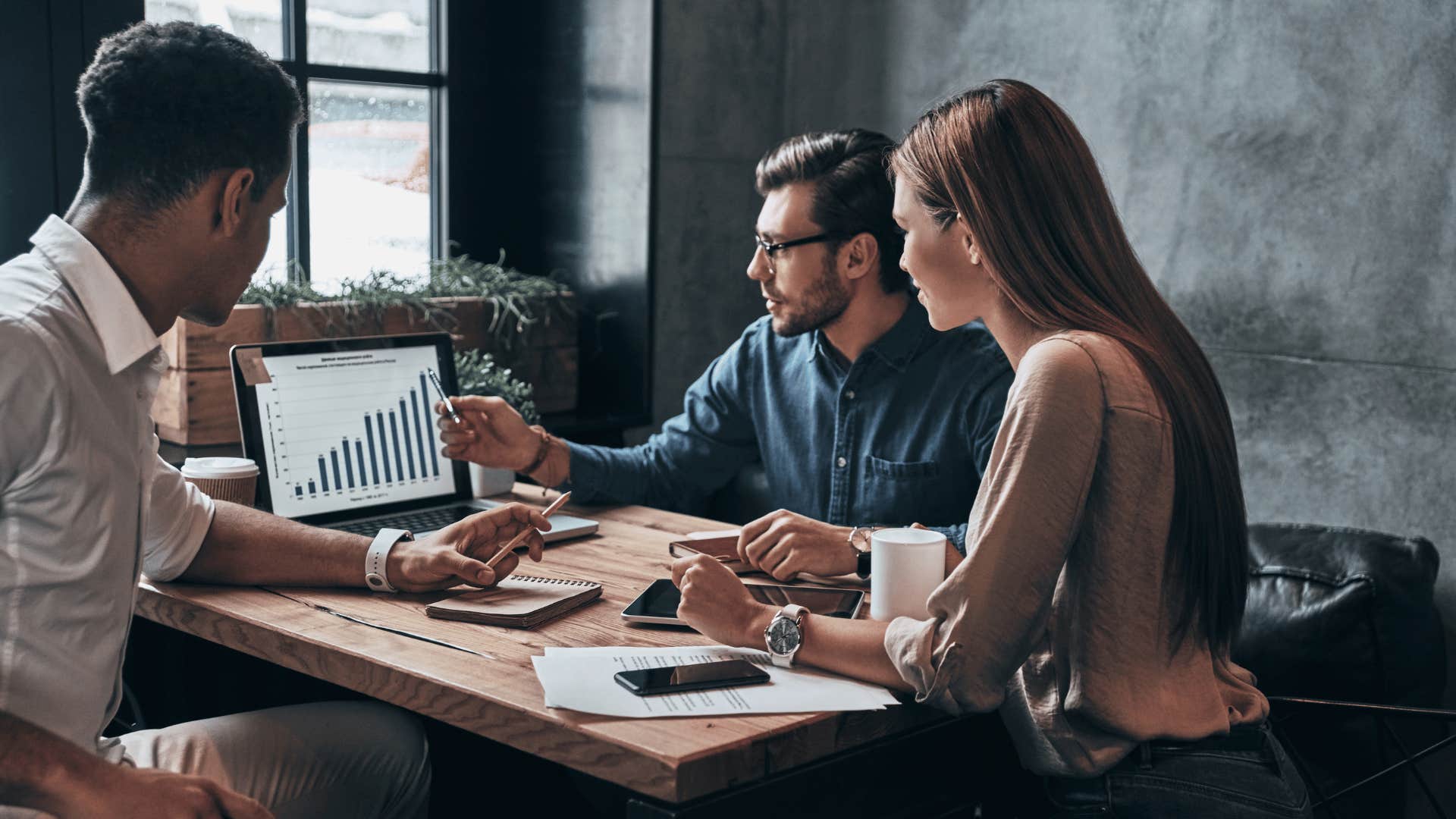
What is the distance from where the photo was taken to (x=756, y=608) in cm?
163

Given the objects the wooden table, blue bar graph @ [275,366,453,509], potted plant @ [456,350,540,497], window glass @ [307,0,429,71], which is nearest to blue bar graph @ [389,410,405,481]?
blue bar graph @ [275,366,453,509]

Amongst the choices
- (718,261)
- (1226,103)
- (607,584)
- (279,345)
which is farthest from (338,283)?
(1226,103)

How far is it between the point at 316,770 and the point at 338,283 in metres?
1.58

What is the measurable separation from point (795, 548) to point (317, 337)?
1.46m

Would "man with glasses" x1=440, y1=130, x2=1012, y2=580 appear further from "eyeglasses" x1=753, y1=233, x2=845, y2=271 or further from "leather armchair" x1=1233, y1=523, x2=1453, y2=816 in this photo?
"leather armchair" x1=1233, y1=523, x2=1453, y2=816

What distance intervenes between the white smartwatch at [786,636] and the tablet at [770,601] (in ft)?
0.54

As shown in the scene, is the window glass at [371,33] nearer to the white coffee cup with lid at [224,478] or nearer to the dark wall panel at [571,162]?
the dark wall panel at [571,162]

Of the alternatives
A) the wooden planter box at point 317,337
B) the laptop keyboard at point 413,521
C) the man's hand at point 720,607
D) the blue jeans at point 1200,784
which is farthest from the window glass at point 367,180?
the blue jeans at point 1200,784

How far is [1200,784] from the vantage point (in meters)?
1.50

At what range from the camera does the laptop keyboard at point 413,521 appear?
7.47 ft

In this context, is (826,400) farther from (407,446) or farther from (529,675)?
A: (529,675)

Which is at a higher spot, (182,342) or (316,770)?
(182,342)

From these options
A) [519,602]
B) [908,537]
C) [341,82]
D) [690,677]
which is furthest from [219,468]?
[341,82]

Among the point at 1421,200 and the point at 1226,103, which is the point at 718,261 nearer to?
the point at 1226,103
